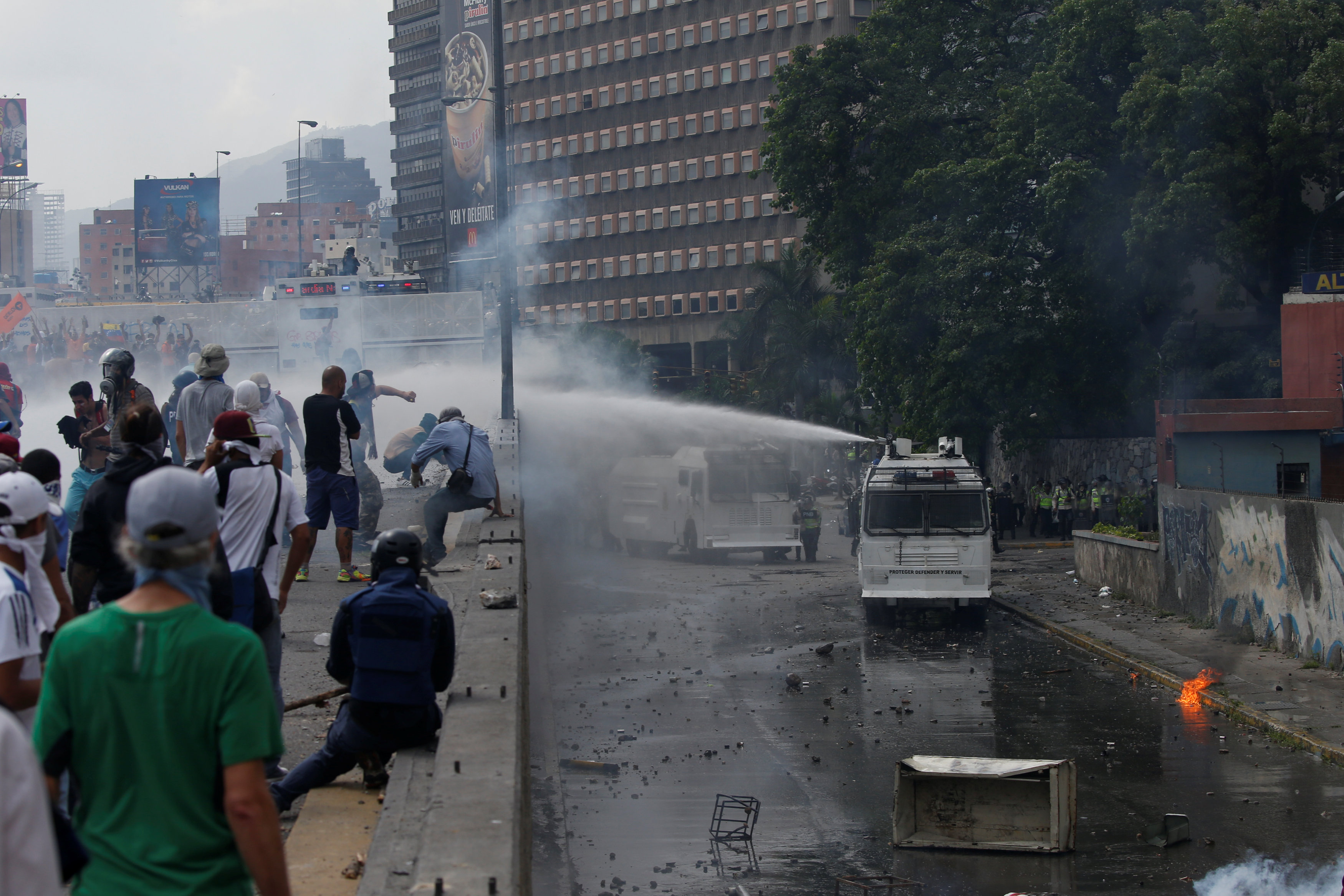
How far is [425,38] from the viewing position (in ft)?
400

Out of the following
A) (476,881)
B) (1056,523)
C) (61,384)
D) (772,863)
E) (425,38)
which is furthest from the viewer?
(425,38)

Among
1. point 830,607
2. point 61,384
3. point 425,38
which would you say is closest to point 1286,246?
point 830,607

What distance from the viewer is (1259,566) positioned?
16578mm

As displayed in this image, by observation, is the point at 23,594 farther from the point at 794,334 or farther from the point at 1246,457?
the point at 794,334

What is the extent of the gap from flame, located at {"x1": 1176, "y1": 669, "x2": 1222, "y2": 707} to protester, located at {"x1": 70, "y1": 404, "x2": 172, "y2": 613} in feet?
36.0

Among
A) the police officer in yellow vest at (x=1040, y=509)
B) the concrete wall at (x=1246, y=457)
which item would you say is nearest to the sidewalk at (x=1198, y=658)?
the concrete wall at (x=1246, y=457)

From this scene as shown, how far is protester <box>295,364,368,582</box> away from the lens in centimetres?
1068

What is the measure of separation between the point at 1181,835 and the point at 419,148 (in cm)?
12428

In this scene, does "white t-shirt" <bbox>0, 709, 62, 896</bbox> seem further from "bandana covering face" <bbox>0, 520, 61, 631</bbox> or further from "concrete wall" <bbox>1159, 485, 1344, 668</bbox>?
"concrete wall" <bbox>1159, 485, 1344, 668</bbox>

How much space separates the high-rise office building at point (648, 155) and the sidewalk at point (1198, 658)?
6671 cm

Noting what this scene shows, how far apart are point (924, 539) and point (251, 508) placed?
1428 cm

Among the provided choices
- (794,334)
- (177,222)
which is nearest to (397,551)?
(794,334)

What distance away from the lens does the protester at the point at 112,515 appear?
5.79m

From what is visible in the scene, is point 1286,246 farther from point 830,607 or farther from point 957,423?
point 830,607
